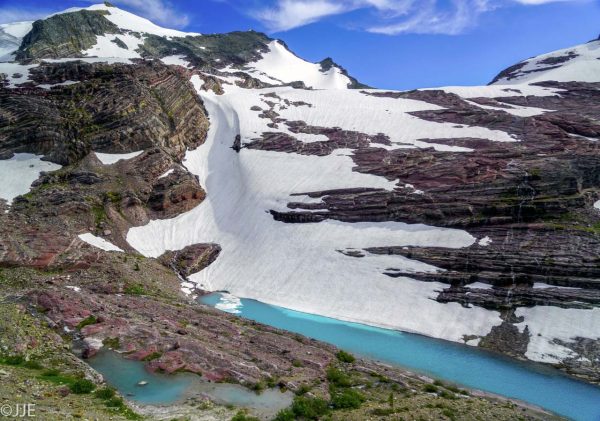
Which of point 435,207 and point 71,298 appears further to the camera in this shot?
point 435,207

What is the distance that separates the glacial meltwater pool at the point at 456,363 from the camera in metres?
25.1

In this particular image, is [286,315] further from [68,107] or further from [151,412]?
[68,107]

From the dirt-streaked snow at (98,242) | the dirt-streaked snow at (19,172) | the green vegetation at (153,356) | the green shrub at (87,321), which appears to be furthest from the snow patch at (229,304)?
the dirt-streaked snow at (19,172)

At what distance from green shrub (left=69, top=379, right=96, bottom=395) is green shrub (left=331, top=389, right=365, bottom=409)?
35.4 ft

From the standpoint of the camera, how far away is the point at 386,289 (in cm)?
4138

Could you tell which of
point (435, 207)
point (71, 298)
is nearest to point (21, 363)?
point (71, 298)

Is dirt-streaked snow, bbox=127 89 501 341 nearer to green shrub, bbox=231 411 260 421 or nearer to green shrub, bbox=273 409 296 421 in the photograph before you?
green shrub, bbox=273 409 296 421

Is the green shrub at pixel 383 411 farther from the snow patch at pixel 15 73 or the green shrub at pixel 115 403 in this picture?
the snow patch at pixel 15 73

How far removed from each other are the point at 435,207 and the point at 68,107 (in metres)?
55.6

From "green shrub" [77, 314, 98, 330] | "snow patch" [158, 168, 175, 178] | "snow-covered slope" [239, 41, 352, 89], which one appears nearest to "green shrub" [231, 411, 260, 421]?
"green shrub" [77, 314, 98, 330]

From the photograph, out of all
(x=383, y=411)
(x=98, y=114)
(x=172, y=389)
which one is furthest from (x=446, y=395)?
(x=98, y=114)

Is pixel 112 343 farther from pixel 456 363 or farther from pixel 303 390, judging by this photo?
pixel 456 363

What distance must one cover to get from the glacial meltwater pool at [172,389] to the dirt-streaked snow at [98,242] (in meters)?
23.9

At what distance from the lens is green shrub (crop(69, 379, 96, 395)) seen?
1691 centimetres
